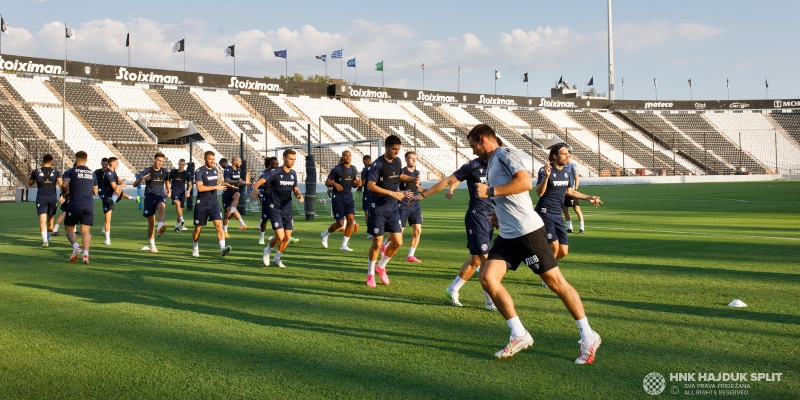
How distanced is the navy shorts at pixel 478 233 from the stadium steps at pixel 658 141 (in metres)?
62.2

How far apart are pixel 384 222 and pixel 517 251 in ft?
12.9

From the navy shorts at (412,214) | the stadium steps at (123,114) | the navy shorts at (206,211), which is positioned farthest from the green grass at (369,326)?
the stadium steps at (123,114)

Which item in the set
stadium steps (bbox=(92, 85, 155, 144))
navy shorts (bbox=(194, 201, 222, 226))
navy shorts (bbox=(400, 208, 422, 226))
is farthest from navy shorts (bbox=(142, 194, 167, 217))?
stadium steps (bbox=(92, 85, 155, 144))

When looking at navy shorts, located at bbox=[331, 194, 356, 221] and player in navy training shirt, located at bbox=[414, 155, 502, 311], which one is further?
navy shorts, located at bbox=[331, 194, 356, 221]

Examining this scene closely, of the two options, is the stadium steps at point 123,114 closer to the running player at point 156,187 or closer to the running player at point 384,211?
the running player at point 156,187

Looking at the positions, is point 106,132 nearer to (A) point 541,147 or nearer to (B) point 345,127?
(B) point 345,127

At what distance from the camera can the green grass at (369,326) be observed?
4559 mm

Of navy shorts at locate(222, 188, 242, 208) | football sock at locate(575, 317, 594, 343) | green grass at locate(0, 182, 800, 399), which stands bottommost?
green grass at locate(0, 182, 800, 399)

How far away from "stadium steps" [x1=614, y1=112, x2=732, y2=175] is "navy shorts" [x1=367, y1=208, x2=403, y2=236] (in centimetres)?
6154

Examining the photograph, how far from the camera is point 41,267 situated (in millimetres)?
10539

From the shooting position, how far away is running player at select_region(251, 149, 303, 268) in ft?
33.9

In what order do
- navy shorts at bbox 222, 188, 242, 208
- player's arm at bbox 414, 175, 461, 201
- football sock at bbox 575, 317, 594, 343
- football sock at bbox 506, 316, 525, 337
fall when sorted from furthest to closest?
navy shorts at bbox 222, 188, 242, 208
player's arm at bbox 414, 175, 461, 201
football sock at bbox 506, 316, 525, 337
football sock at bbox 575, 317, 594, 343

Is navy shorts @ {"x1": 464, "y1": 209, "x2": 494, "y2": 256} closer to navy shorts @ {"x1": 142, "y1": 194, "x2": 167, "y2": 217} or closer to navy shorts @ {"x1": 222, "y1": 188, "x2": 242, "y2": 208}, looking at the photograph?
navy shorts @ {"x1": 142, "y1": 194, "x2": 167, "y2": 217}

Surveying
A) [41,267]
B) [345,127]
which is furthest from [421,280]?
[345,127]
